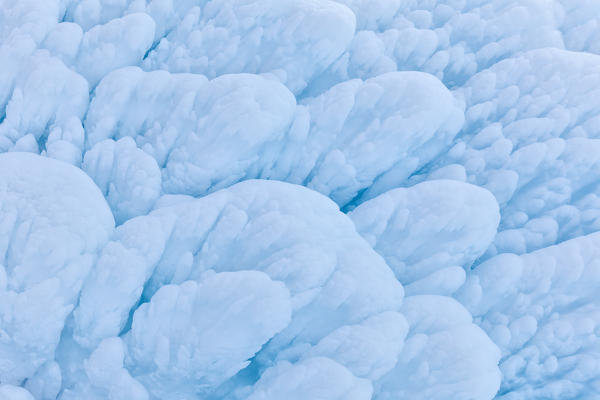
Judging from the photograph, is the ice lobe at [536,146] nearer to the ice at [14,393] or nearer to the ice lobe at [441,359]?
the ice lobe at [441,359]

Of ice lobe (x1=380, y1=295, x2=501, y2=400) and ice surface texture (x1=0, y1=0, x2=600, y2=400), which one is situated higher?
ice surface texture (x1=0, y1=0, x2=600, y2=400)

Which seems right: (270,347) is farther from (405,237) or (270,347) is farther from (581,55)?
(581,55)

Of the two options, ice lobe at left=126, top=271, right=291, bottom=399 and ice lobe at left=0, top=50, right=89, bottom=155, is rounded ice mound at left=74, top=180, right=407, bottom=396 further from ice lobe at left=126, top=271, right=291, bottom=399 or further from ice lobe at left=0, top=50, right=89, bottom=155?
ice lobe at left=0, top=50, right=89, bottom=155

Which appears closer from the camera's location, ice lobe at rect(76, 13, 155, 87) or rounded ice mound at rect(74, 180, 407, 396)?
rounded ice mound at rect(74, 180, 407, 396)

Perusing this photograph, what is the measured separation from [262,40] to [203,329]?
303 millimetres

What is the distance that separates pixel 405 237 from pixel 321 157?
0.11 m

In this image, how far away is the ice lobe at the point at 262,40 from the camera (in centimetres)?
62

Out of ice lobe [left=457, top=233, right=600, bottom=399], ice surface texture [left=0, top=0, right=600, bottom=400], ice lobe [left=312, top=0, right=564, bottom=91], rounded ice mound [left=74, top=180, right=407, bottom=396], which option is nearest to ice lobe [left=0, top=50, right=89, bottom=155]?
ice surface texture [left=0, top=0, right=600, bottom=400]

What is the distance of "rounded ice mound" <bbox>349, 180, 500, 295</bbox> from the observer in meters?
0.56

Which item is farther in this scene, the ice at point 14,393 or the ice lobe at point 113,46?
the ice lobe at point 113,46

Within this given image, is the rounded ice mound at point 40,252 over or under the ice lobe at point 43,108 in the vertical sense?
under

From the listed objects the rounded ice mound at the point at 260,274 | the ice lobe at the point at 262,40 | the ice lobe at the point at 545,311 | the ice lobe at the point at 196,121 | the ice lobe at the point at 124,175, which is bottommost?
the ice lobe at the point at 545,311

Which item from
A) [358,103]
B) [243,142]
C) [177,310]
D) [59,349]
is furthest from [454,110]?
[59,349]

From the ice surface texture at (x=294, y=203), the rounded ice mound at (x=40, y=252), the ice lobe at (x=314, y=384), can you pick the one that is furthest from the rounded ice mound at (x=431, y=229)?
the rounded ice mound at (x=40, y=252)
